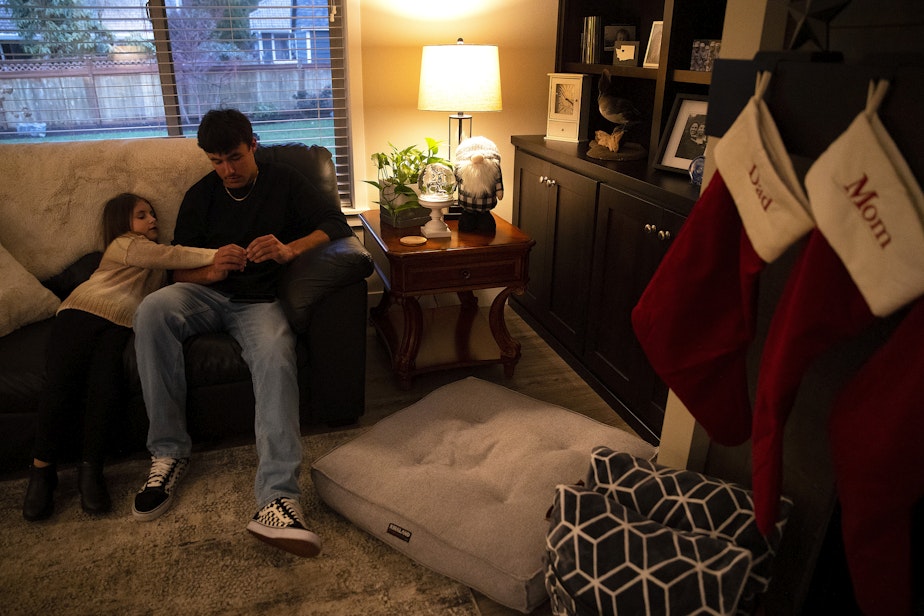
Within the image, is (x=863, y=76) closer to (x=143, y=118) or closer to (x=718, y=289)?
(x=718, y=289)

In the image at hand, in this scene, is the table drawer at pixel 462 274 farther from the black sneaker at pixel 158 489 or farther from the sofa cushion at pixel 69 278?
the sofa cushion at pixel 69 278

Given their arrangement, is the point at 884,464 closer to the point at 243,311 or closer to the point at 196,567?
the point at 196,567

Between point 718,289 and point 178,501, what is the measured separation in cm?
165

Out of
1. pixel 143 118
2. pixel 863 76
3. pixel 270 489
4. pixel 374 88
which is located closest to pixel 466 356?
pixel 270 489

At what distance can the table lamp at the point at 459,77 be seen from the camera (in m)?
2.73

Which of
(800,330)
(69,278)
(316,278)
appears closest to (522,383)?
(316,278)

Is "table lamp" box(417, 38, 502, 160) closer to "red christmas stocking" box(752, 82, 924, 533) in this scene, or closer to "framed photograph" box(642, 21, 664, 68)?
"framed photograph" box(642, 21, 664, 68)

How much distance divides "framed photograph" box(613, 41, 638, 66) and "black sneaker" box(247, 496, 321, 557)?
2088 mm

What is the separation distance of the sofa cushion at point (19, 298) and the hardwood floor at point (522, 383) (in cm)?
113

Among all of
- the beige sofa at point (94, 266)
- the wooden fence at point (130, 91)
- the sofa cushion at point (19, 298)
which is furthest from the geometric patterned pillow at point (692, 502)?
the wooden fence at point (130, 91)

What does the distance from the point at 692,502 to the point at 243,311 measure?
4.84 feet

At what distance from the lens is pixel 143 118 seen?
2.91 m

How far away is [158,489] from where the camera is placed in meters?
1.95

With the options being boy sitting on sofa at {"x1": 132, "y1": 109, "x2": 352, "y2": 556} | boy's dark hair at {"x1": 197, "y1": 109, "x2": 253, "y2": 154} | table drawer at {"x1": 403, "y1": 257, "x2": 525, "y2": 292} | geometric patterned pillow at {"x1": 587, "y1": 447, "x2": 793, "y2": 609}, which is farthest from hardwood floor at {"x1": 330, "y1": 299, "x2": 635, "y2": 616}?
boy's dark hair at {"x1": 197, "y1": 109, "x2": 253, "y2": 154}
